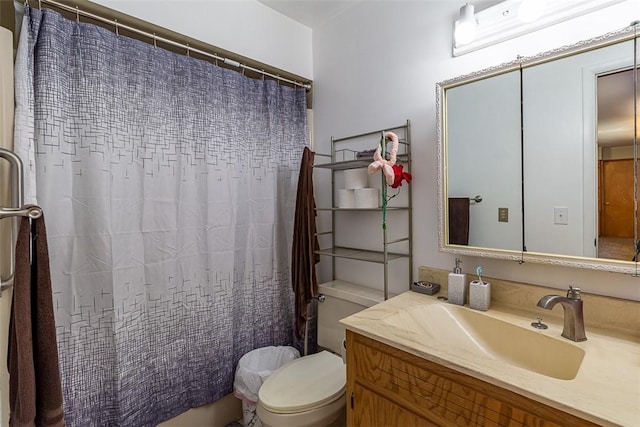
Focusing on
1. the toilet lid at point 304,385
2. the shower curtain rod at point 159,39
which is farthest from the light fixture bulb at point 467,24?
the toilet lid at point 304,385

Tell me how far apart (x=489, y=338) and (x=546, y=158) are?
2.31 feet

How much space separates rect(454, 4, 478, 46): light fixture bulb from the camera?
1.29m

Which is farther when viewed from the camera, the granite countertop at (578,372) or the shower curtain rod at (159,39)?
the shower curtain rod at (159,39)

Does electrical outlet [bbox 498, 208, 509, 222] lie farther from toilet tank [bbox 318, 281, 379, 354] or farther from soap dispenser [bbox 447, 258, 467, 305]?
toilet tank [bbox 318, 281, 379, 354]

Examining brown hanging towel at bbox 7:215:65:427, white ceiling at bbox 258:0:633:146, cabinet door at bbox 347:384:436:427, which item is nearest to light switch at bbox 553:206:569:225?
white ceiling at bbox 258:0:633:146

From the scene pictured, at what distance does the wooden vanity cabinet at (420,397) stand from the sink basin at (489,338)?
98 millimetres

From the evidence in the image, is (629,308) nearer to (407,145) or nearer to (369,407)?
(369,407)

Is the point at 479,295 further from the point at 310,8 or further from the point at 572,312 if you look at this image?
the point at 310,8

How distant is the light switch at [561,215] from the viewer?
1115mm

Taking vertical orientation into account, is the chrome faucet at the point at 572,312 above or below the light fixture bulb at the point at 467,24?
below

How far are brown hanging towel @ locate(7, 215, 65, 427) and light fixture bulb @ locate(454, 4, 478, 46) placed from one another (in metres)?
1.74

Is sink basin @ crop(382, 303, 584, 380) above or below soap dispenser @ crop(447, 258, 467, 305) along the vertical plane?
below

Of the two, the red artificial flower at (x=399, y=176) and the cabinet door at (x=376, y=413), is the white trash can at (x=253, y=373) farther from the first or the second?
the red artificial flower at (x=399, y=176)

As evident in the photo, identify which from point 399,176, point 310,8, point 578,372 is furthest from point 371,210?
point 310,8
